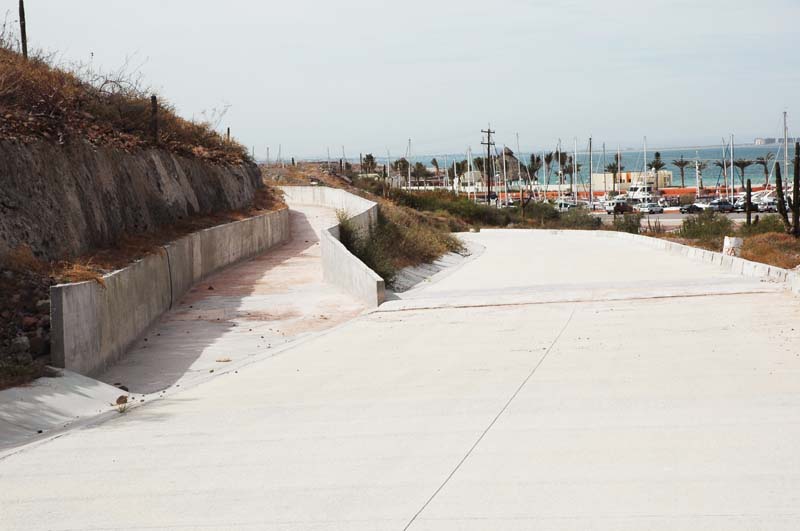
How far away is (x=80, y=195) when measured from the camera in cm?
2044

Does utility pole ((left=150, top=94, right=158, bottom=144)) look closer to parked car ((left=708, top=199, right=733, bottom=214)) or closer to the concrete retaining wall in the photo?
the concrete retaining wall

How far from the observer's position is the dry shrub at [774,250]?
34.6 meters

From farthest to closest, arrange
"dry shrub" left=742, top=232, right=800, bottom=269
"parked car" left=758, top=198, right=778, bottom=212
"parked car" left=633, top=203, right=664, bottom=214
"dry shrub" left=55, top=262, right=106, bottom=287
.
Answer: "parked car" left=633, top=203, right=664, bottom=214, "parked car" left=758, top=198, right=778, bottom=212, "dry shrub" left=742, top=232, right=800, bottom=269, "dry shrub" left=55, top=262, right=106, bottom=287

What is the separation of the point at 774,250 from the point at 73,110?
84.1 ft

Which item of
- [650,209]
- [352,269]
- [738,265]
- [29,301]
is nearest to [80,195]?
[29,301]

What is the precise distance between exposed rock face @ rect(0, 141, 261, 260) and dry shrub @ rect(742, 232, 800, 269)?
59.0 ft

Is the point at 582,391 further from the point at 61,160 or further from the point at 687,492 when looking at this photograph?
the point at 61,160

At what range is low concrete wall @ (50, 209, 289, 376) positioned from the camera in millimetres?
14000

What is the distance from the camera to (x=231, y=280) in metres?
28.1

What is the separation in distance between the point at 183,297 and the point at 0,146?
26.0 feet

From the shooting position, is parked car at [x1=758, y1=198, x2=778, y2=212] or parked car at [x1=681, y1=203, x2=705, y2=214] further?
parked car at [x1=681, y1=203, x2=705, y2=214]

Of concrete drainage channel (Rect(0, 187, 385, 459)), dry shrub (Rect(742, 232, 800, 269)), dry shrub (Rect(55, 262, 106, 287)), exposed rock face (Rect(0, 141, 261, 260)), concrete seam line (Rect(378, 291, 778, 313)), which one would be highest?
exposed rock face (Rect(0, 141, 261, 260))

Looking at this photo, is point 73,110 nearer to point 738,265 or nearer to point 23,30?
point 23,30

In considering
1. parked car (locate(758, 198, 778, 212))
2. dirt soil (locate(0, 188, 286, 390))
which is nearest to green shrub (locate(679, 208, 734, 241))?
dirt soil (locate(0, 188, 286, 390))
